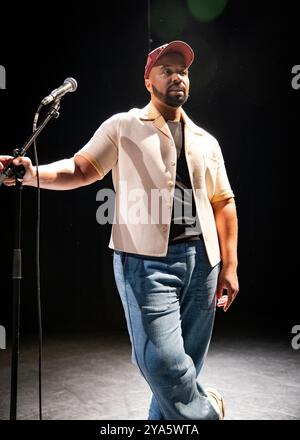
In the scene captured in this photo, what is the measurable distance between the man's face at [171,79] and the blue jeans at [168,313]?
49 cm

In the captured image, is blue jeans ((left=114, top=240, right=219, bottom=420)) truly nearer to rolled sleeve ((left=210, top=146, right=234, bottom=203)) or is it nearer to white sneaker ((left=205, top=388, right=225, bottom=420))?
white sneaker ((left=205, top=388, right=225, bottom=420))

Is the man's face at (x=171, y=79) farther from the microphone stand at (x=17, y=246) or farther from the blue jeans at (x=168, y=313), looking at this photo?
the blue jeans at (x=168, y=313)

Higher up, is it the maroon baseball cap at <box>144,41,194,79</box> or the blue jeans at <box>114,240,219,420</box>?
the maroon baseball cap at <box>144,41,194,79</box>

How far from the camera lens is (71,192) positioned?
412 cm

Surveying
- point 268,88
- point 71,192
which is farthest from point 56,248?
point 268,88

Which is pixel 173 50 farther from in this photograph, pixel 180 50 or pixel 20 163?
pixel 20 163

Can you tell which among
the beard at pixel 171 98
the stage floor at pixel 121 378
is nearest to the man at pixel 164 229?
the beard at pixel 171 98

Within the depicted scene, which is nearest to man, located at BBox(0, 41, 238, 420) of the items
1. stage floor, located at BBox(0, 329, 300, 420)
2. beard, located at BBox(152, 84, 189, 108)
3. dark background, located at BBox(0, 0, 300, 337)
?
beard, located at BBox(152, 84, 189, 108)

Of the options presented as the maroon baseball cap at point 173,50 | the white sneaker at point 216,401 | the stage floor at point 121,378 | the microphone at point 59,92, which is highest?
the maroon baseball cap at point 173,50

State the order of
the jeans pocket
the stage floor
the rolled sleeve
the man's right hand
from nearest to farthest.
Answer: the man's right hand < the jeans pocket < the rolled sleeve < the stage floor

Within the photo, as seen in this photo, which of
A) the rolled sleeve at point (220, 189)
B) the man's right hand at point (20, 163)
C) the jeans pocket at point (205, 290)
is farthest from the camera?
the rolled sleeve at point (220, 189)

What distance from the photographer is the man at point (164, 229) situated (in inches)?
56.8

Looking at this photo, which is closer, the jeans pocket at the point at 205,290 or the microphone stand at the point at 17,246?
the microphone stand at the point at 17,246

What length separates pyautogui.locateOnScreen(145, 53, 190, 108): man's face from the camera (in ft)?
5.00
